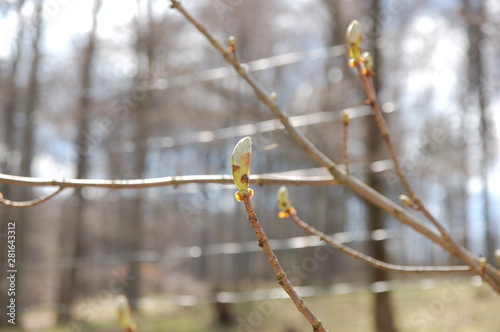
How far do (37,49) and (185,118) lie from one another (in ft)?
8.09

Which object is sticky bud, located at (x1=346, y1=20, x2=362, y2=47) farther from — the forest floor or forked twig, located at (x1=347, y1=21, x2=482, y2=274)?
the forest floor

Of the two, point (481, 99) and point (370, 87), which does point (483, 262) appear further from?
point (481, 99)

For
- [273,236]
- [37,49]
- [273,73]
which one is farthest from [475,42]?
[37,49]

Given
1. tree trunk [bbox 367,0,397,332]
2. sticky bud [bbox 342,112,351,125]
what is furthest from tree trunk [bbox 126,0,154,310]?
sticky bud [bbox 342,112,351,125]

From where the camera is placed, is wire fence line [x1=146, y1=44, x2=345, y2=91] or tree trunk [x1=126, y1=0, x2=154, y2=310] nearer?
wire fence line [x1=146, y1=44, x2=345, y2=91]

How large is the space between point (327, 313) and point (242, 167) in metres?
4.81

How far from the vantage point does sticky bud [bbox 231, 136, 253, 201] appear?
0.56m

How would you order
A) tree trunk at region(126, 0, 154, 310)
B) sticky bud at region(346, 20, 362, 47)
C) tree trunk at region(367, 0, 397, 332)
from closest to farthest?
sticky bud at region(346, 20, 362, 47) → tree trunk at region(367, 0, 397, 332) → tree trunk at region(126, 0, 154, 310)

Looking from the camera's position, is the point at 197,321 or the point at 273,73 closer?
the point at 197,321

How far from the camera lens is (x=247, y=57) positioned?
805 centimetres

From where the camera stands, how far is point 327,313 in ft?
16.8

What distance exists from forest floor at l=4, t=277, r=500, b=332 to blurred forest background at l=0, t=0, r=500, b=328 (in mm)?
261

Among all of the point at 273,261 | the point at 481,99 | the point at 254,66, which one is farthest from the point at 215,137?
the point at 273,261

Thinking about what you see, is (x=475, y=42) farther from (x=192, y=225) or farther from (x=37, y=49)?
(x=37, y=49)
